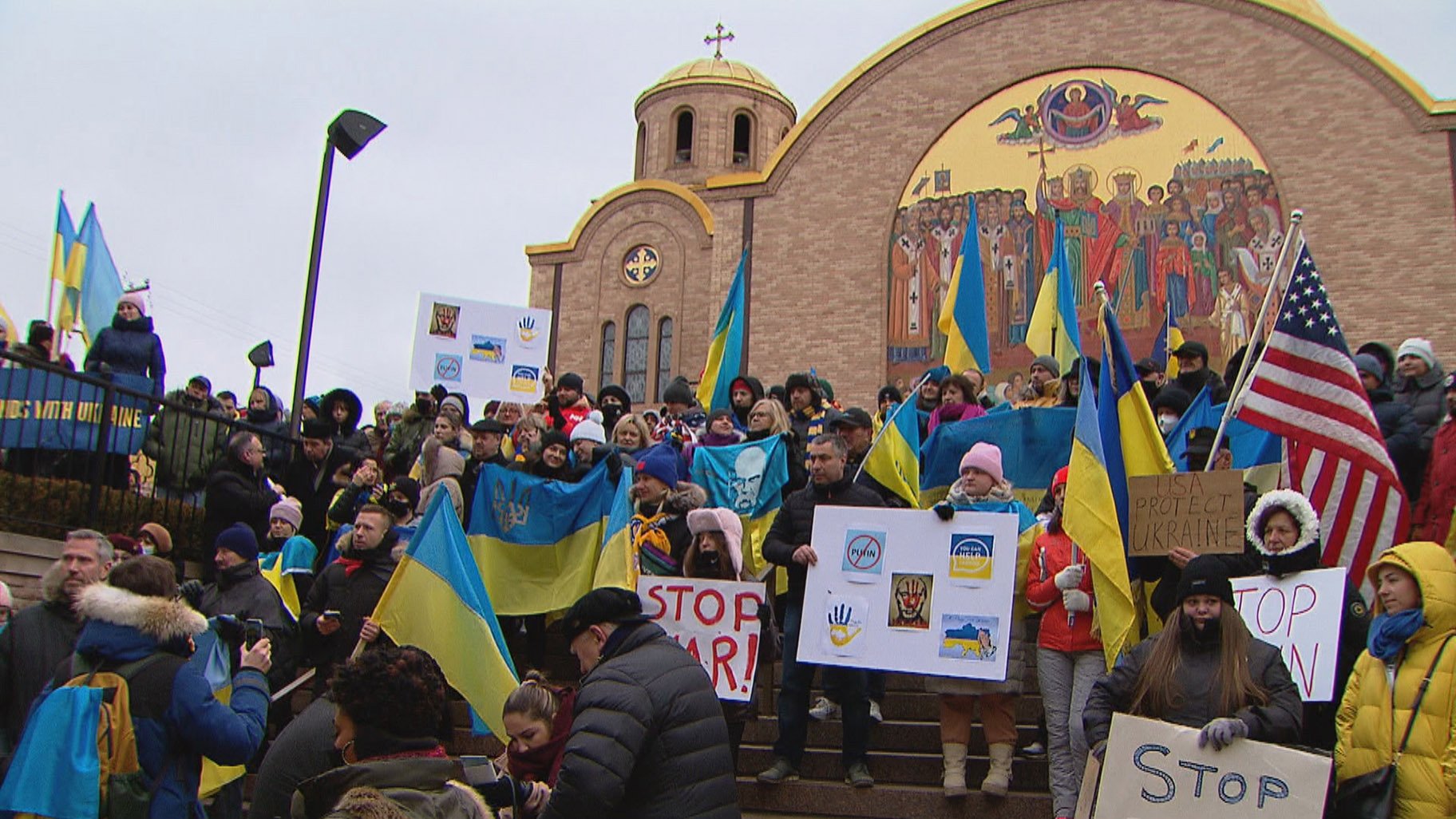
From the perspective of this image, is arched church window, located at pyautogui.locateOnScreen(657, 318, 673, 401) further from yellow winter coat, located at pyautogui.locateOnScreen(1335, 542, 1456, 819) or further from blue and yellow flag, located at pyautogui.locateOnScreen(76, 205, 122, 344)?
yellow winter coat, located at pyautogui.locateOnScreen(1335, 542, 1456, 819)

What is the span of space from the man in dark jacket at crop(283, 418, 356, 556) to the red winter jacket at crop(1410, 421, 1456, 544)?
814cm

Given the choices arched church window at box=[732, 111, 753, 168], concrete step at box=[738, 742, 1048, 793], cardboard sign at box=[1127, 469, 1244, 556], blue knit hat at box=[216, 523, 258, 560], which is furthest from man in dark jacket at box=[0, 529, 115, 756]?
arched church window at box=[732, 111, 753, 168]

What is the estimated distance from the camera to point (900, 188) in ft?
77.1

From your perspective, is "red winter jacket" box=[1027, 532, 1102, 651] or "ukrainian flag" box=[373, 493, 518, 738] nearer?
"ukrainian flag" box=[373, 493, 518, 738]

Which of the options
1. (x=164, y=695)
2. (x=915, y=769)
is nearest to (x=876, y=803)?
(x=915, y=769)

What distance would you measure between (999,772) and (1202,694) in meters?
2.19

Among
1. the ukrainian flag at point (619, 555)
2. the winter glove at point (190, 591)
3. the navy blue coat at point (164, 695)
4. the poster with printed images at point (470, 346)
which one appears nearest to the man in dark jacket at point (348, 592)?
the ukrainian flag at point (619, 555)

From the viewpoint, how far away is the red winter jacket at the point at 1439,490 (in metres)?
8.41

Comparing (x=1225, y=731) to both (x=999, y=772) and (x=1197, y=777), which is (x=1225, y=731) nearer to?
(x=1197, y=777)

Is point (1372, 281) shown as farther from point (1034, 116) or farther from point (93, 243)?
point (93, 243)

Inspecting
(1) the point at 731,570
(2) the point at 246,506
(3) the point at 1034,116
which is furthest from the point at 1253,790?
(3) the point at 1034,116

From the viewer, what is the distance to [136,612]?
17.3 feet

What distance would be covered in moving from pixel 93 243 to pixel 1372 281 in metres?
17.3

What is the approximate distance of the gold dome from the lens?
33.7 m
